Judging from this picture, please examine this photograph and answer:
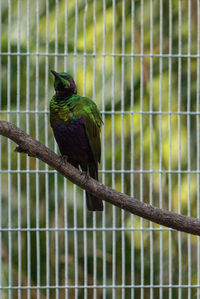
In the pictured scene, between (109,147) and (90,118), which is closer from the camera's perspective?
(90,118)

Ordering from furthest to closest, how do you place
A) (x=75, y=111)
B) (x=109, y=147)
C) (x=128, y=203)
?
(x=109, y=147) → (x=75, y=111) → (x=128, y=203)

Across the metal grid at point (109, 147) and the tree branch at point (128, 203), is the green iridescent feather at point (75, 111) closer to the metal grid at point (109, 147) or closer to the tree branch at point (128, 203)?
the tree branch at point (128, 203)

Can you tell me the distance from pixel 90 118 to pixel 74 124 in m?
0.06

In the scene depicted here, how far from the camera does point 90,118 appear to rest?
82.2 inches

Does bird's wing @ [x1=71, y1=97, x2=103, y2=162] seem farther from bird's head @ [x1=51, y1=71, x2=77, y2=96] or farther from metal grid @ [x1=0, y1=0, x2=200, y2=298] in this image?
metal grid @ [x1=0, y1=0, x2=200, y2=298]

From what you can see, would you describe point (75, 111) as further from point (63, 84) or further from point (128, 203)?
point (128, 203)

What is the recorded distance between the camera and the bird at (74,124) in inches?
81.5

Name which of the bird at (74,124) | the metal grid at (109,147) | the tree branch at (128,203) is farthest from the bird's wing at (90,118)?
the metal grid at (109,147)

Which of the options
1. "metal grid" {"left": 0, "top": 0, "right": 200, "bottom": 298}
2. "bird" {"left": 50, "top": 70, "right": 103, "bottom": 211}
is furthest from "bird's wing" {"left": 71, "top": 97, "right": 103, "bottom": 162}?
"metal grid" {"left": 0, "top": 0, "right": 200, "bottom": 298}

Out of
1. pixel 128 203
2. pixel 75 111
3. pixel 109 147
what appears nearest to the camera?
pixel 128 203

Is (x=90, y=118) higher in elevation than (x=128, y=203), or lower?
higher

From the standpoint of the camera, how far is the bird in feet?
6.79

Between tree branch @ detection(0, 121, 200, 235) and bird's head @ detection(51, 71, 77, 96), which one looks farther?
bird's head @ detection(51, 71, 77, 96)

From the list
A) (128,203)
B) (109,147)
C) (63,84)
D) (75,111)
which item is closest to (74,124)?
(75,111)
